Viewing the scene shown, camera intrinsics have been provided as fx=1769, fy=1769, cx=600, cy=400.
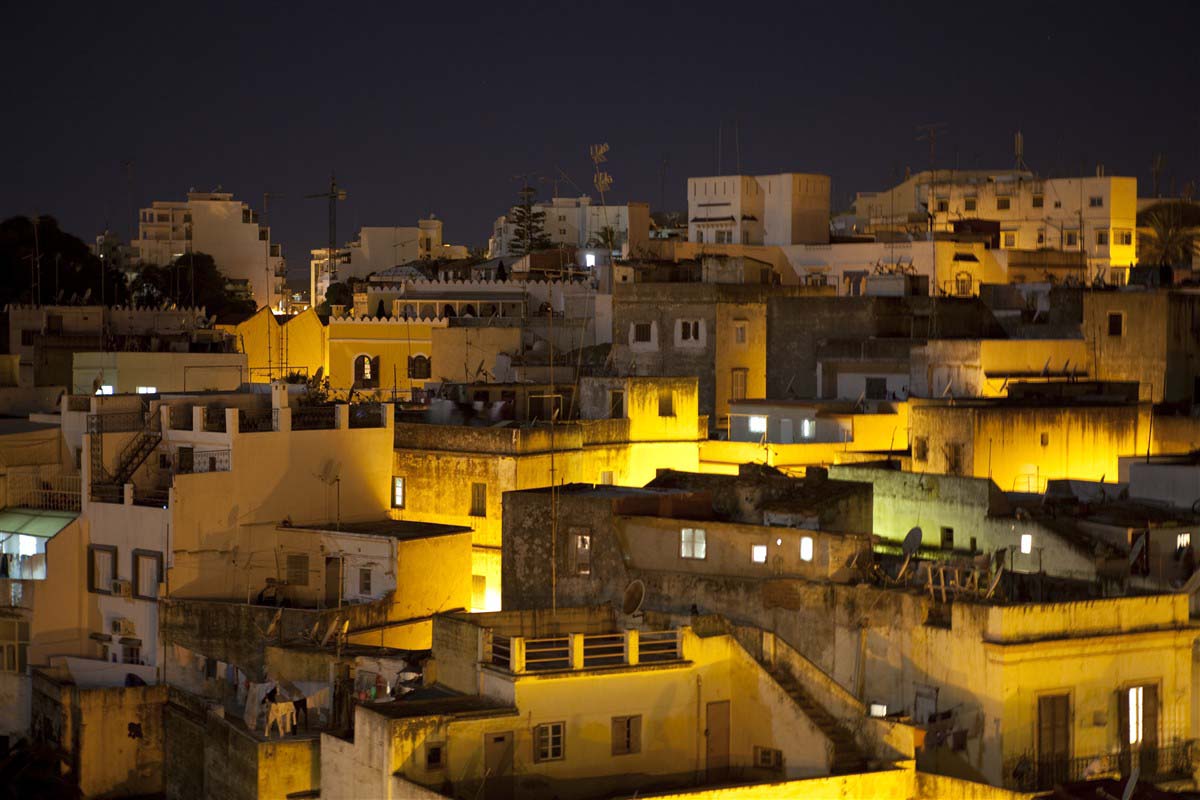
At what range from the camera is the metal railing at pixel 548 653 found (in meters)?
20.8

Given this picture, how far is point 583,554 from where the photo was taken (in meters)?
25.2

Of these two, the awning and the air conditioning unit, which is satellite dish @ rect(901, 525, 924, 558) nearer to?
the air conditioning unit

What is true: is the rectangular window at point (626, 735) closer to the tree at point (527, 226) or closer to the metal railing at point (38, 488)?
the metal railing at point (38, 488)

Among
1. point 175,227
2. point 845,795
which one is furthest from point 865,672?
point 175,227

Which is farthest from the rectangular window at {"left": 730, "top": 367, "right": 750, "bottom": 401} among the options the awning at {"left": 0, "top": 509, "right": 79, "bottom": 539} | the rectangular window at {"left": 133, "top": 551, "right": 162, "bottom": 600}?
the rectangular window at {"left": 133, "top": 551, "right": 162, "bottom": 600}

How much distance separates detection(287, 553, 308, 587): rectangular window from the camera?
28.6m

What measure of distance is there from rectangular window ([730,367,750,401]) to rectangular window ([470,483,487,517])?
11.0 metres

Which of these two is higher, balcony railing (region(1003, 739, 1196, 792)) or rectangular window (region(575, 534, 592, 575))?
rectangular window (region(575, 534, 592, 575))

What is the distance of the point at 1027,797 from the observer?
19391 mm

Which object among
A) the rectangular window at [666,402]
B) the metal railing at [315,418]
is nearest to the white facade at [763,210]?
the rectangular window at [666,402]

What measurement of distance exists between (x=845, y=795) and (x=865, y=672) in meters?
2.12

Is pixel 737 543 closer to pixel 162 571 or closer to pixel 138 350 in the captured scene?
pixel 162 571

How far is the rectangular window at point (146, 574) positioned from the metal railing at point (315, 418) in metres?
3.39

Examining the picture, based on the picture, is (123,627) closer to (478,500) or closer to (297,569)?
(297,569)
